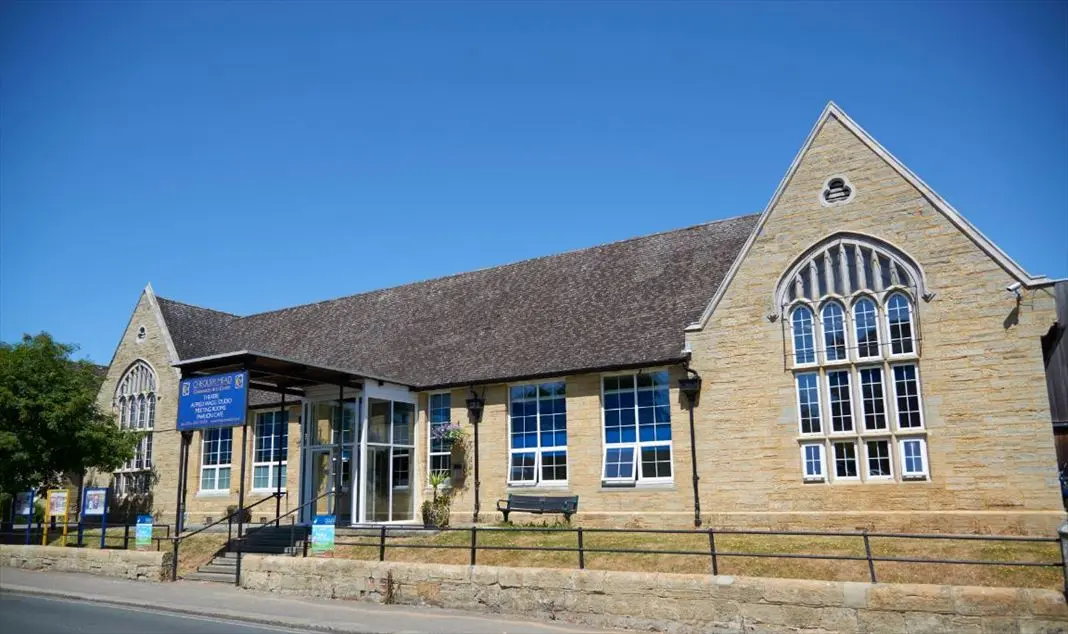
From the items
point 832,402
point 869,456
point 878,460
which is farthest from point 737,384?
point 878,460

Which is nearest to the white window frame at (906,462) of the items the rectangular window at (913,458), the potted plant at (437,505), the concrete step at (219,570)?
the rectangular window at (913,458)

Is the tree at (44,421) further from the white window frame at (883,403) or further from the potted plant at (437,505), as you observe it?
the white window frame at (883,403)

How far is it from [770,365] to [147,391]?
23.0m

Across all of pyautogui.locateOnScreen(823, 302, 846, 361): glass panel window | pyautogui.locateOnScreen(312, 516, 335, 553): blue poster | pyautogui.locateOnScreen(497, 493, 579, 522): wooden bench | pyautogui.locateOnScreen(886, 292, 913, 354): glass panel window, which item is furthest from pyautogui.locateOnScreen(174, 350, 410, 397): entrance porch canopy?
pyautogui.locateOnScreen(886, 292, 913, 354): glass panel window

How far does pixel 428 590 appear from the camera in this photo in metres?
14.2

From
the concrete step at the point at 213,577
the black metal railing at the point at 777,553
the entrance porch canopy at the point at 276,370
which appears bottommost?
the concrete step at the point at 213,577

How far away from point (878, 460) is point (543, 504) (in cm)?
792

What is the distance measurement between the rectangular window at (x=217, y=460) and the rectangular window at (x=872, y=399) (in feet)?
66.8

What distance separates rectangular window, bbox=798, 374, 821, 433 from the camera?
18125 mm

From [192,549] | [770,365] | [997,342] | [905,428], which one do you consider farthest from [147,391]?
[997,342]

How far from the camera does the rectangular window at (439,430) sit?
22.9 m

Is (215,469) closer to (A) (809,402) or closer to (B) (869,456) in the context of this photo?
(A) (809,402)

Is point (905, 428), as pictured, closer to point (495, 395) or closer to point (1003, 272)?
point (1003, 272)

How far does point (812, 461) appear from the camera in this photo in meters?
18.0
